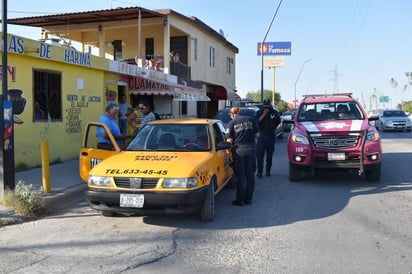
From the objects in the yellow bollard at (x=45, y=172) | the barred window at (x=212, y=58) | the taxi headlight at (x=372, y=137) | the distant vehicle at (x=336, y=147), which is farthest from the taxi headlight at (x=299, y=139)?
the barred window at (x=212, y=58)

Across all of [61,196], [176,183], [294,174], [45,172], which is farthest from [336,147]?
[45,172]

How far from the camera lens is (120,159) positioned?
6.15 meters

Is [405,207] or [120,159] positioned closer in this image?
[120,159]

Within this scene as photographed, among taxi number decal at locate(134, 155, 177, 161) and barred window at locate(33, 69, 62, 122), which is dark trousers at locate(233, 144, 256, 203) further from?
barred window at locate(33, 69, 62, 122)

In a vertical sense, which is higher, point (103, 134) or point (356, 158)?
point (103, 134)

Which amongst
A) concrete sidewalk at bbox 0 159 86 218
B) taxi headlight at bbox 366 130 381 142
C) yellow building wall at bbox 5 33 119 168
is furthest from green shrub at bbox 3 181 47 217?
taxi headlight at bbox 366 130 381 142

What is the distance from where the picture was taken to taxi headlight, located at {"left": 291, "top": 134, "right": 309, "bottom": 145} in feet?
28.3

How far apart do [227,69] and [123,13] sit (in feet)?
52.5

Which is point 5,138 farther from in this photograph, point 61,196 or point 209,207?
point 209,207

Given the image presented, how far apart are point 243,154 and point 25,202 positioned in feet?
11.5

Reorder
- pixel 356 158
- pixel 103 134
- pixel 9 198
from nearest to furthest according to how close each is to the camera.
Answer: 1. pixel 9 198
2. pixel 103 134
3. pixel 356 158

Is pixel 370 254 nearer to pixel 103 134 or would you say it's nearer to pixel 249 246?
pixel 249 246

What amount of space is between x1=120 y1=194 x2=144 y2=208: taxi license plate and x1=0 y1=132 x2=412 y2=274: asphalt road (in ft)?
1.27

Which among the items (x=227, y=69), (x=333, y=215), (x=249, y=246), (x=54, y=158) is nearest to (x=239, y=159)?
(x=333, y=215)
